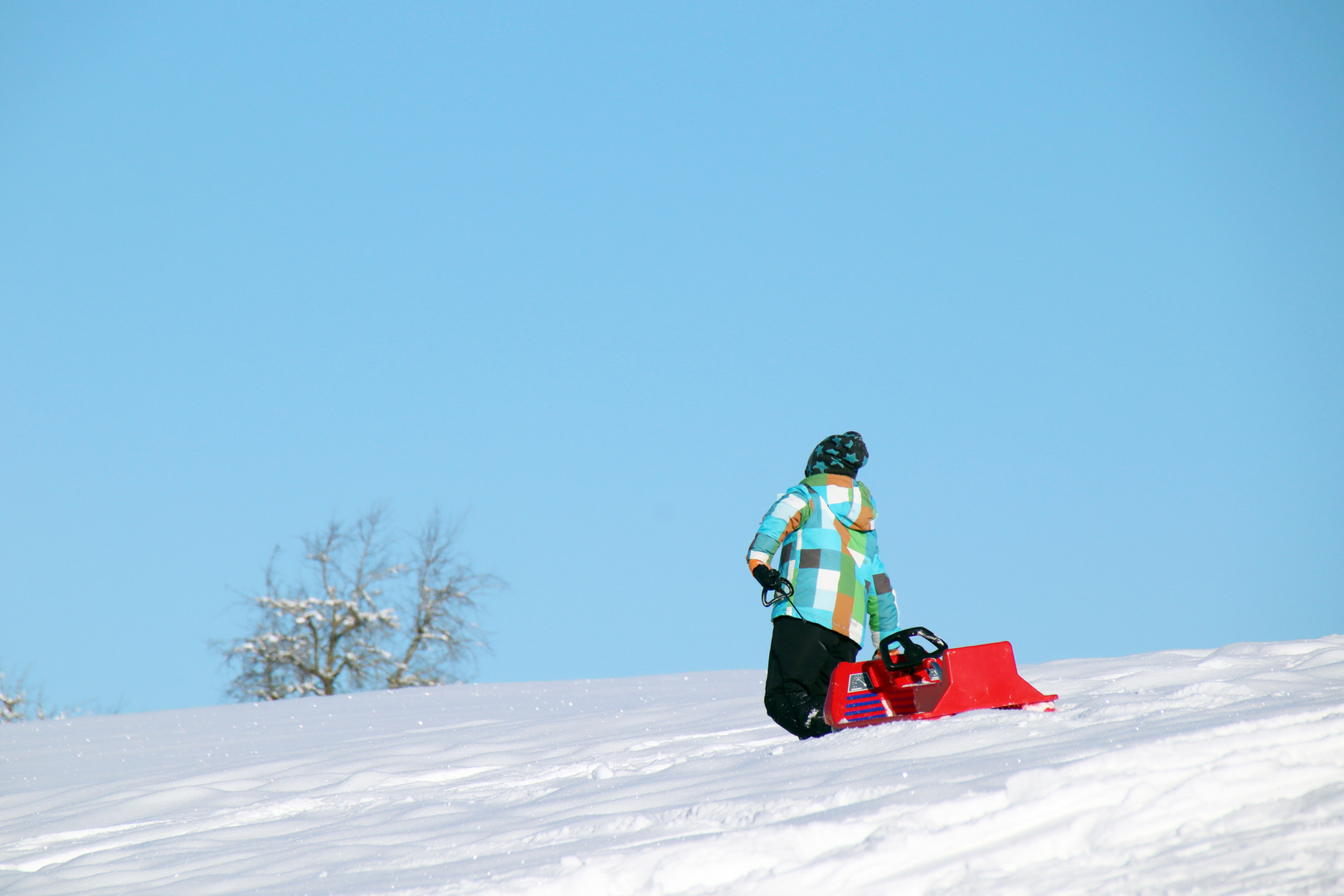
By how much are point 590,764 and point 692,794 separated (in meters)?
1.66

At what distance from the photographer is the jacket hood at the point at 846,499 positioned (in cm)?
556

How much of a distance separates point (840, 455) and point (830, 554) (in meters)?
0.56

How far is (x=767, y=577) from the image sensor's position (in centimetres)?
529

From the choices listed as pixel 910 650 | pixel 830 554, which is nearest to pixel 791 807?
pixel 910 650

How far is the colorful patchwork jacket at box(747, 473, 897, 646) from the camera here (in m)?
5.39

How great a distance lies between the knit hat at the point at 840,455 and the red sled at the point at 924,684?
3.49ft

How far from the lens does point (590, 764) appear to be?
539 centimetres

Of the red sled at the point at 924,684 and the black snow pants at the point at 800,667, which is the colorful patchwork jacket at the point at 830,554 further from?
the red sled at the point at 924,684

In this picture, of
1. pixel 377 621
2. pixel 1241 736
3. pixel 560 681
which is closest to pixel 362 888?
pixel 1241 736

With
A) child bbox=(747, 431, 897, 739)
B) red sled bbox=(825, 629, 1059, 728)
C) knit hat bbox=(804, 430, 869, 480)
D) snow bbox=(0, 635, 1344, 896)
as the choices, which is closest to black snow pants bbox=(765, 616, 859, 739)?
child bbox=(747, 431, 897, 739)

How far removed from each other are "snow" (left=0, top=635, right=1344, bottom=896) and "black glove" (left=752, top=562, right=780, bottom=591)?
2.60 ft

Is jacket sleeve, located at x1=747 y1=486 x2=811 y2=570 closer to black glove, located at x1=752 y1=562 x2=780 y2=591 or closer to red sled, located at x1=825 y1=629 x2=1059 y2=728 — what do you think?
black glove, located at x1=752 y1=562 x2=780 y2=591

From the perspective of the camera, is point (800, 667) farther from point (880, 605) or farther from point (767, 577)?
point (880, 605)

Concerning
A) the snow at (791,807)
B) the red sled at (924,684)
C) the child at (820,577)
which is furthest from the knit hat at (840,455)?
the snow at (791,807)
